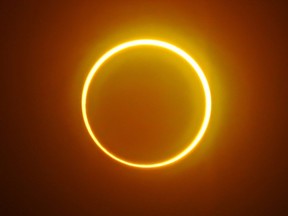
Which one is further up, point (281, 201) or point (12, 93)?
point (12, 93)

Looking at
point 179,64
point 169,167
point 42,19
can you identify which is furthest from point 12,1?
point 169,167

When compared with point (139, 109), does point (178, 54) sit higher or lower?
higher

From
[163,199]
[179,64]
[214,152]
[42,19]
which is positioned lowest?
[163,199]

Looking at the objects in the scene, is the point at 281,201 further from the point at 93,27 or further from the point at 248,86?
the point at 93,27

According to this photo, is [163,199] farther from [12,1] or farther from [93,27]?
[12,1]

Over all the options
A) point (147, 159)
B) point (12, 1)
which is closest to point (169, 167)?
point (147, 159)

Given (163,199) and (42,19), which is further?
(163,199)
